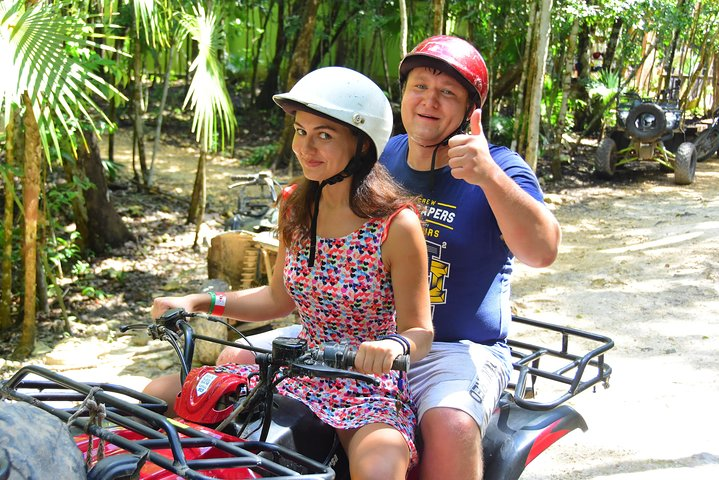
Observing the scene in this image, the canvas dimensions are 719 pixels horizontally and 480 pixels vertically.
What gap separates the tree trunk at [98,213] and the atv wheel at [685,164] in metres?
7.83

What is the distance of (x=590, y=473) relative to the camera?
411cm

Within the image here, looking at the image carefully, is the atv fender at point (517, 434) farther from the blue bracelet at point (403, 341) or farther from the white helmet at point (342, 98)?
the white helmet at point (342, 98)

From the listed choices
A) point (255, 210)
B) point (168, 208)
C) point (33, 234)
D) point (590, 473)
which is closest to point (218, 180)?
point (168, 208)

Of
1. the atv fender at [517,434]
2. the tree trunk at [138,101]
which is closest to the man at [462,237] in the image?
the atv fender at [517,434]

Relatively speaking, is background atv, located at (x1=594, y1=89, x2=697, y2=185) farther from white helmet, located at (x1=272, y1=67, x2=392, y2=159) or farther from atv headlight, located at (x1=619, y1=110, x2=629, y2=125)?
white helmet, located at (x1=272, y1=67, x2=392, y2=159)

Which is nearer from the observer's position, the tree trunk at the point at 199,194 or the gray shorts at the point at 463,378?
the gray shorts at the point at 463,378

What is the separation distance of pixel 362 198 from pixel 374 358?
59 cm

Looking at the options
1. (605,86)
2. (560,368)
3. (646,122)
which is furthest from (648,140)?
(560,368)

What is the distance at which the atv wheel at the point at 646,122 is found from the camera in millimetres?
11555

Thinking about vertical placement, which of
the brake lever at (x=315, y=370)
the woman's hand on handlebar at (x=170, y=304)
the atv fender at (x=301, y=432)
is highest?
the brake lever at (x=315, y=370)

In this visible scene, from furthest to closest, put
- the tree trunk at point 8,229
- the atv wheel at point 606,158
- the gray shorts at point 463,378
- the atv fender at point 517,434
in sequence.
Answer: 1. the atv wheel at point 606,158
2. the tree trunk at point 8,229
3. the atv fender at point 517,434
4. the gray shorts at point 463,378

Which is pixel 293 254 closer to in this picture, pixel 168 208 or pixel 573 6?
pixel 168 208

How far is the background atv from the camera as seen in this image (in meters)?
11.6

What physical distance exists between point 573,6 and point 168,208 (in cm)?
575
